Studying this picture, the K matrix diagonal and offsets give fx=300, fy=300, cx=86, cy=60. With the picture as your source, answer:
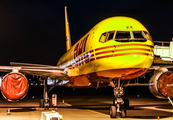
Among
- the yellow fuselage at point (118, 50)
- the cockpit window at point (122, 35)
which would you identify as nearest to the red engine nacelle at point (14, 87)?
the yellow fuselage at point (118, 50)

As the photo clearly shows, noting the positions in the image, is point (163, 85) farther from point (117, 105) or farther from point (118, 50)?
point (118, 50)

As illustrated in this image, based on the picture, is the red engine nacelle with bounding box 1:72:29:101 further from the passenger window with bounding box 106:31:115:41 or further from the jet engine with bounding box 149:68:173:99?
the jet engine with bounding box 149:68:173:99

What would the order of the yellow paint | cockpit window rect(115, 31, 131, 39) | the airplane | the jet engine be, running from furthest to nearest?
the jet engine → cockpit window rect(115, 31, 131, 39) → the airplane → the yellow paint

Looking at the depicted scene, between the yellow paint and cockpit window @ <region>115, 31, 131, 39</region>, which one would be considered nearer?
the yellow paint

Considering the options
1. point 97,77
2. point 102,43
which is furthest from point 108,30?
point 97,77

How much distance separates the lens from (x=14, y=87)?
14438 mm

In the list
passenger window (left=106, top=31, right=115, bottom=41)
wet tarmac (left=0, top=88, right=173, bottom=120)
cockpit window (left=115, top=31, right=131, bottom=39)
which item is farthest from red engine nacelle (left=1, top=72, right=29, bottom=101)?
cockpit window (left=115, top=31, right=131, bottom=39)

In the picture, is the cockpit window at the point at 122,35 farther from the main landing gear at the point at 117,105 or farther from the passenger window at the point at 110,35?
the main landing gear at the point at 117,105

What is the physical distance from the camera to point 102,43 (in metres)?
11.8

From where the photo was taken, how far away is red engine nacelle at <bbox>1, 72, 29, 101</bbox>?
14344 mm

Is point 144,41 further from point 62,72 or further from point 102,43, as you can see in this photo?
point 62,72

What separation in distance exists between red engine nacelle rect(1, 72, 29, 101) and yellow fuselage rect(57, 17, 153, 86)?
3.40 meters

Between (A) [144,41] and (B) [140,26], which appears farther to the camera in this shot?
(B) [140,26]

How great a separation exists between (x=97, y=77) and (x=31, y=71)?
15.7 ft
